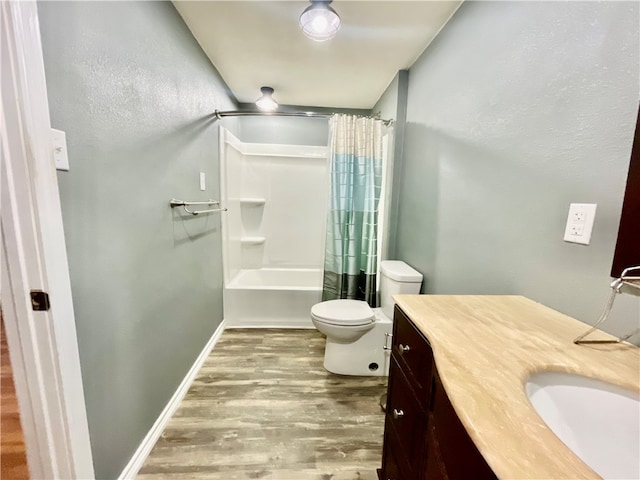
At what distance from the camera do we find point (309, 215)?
324cm

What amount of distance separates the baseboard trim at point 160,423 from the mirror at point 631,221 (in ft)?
6.17

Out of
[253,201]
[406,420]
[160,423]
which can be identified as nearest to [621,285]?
[406,420]

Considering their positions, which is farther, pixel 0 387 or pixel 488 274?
pixel 0 387

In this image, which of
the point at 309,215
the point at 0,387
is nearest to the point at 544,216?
the point at 309,215

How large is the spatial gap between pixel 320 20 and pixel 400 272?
5.00ft

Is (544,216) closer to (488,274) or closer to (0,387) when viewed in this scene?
(488,274)

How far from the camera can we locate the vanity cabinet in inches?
18.0

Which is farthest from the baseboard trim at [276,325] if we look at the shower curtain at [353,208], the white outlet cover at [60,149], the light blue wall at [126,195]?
the white outlet cover at [60,149]

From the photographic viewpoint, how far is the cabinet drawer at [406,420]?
2.51 feet

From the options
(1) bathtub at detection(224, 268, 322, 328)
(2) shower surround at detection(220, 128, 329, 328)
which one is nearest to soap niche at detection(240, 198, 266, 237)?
Result: (2) shower surround at detection(220, 128, 329, 328)

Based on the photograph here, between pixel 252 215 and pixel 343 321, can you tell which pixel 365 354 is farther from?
pixel 252 215

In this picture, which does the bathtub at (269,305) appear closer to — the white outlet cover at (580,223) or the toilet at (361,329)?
the toilet at (361,329)

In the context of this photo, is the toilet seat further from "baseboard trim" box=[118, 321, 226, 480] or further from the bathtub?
"baseboard trim" box=[118, 321, 226, 480]

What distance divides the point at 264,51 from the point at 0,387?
112 inches
